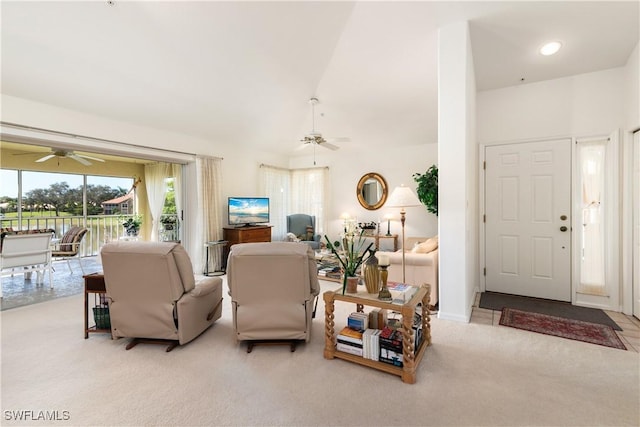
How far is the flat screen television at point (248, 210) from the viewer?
5715mm

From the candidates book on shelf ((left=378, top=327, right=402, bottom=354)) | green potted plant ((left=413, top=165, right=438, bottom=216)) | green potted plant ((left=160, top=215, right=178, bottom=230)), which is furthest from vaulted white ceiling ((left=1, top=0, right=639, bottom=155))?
green potted plant ((left=160, top=215, right=178, bottom=230))

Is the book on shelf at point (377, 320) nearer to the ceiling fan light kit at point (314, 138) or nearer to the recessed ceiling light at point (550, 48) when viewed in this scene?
the ceiling fan light kit at point (314, 138)

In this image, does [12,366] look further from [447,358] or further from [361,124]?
[361,124]

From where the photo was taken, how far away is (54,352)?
2465mm

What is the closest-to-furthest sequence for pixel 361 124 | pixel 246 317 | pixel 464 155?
pixel 246 317 → pixel 464 155 → pixel 361 124

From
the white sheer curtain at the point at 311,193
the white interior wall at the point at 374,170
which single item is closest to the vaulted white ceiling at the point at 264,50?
the white interior wall at the point at 374,170

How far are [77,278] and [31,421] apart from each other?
14.6 ft

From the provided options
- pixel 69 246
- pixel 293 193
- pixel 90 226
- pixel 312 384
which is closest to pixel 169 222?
pixel 90 226

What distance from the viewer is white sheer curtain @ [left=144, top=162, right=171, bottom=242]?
7891mm

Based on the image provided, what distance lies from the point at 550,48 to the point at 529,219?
206 cm

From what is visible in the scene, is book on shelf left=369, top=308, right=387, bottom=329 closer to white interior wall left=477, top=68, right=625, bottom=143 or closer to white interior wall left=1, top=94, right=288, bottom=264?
white interior wall left=477, top=68, right=625, bottom=143

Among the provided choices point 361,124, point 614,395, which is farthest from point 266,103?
point 614,395

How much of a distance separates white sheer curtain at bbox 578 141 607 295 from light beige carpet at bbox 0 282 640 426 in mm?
1505

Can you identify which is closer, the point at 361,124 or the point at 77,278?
the point at 77,278
